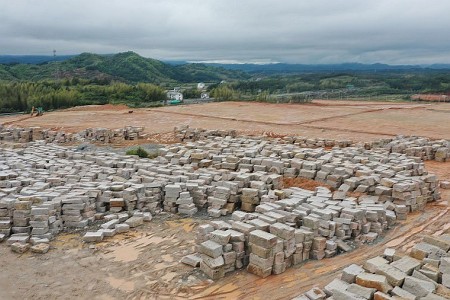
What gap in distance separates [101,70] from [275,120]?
261 feet

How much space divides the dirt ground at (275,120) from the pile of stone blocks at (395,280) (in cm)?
1698

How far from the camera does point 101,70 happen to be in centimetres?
10138

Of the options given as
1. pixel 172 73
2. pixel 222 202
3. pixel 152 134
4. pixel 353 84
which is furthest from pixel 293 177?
pixel 172 73

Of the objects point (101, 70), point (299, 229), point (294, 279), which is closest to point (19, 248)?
point (294, 279)

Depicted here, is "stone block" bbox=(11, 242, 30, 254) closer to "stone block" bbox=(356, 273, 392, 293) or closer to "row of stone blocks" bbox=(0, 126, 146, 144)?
"stone block" bbox=(356, 273, 392, 293)

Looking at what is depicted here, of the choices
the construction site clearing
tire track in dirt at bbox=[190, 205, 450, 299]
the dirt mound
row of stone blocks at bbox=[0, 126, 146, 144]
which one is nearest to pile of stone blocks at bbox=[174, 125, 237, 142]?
row of stone blocks at bbox=[0, 126, 146, 144]

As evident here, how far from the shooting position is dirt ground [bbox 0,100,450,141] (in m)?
26.3

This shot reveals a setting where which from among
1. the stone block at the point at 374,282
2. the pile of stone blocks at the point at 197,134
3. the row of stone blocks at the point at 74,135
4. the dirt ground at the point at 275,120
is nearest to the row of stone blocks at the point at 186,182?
the stone block at the point at 374,282

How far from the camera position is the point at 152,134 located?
1009 inches

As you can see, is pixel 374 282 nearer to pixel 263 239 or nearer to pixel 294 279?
pixel 294 279

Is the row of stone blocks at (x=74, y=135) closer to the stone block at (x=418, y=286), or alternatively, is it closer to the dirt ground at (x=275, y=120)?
the dirt ground at (x=275, y=120)

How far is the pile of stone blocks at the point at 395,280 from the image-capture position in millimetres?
6230

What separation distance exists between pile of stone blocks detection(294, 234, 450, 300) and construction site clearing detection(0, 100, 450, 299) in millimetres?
19

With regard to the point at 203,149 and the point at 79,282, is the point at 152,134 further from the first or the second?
the point at 79,282
